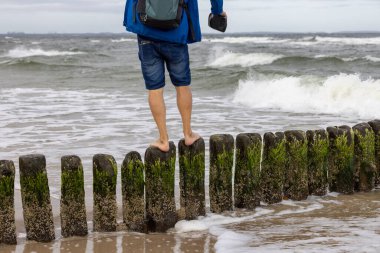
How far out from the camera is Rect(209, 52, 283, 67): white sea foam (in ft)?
108

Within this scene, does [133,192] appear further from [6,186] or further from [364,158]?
[364,158]

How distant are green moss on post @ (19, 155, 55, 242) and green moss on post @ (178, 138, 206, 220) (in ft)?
3.97

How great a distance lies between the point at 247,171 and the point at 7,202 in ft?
7.22

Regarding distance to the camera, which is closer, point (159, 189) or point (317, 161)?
point (159, 189)

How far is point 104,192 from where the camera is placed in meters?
4.97

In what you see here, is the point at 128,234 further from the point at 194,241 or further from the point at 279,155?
the point at 279,155

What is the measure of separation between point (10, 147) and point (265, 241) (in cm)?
544

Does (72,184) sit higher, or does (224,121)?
(72,184)

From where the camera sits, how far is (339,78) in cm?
1733

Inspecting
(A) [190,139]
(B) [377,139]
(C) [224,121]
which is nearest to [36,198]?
(A) [190,139]

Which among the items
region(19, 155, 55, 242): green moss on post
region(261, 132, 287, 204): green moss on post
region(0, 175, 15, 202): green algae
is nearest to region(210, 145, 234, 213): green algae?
region(261, 132, 287, 204): green moss on post

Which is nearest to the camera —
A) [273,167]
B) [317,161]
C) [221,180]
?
[221,180]

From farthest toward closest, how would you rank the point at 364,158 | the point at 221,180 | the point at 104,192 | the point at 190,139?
the point at 364,158 → the point at 221,180 → the point at 190,139 → the point at 104,192

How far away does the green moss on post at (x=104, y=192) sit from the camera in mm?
4914
